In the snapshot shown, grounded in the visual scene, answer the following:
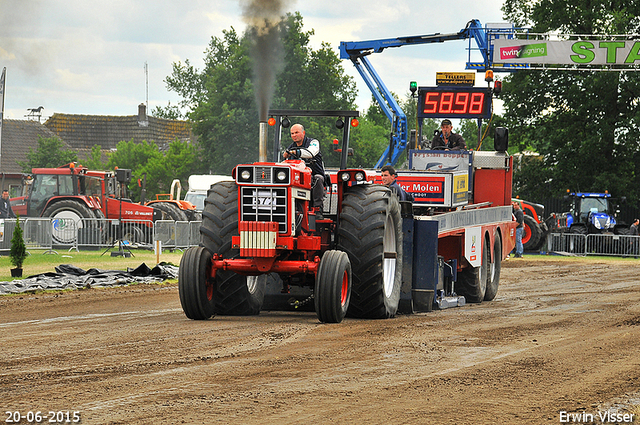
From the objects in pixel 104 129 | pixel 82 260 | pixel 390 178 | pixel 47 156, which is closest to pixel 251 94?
pixel 47 156

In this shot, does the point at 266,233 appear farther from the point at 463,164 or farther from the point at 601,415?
the point at 463,164

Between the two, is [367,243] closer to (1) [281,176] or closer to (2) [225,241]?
(1) [281,176]

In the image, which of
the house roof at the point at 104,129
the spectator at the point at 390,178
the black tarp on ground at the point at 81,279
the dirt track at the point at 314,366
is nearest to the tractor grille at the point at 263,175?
the dirt track at the point at 314,366

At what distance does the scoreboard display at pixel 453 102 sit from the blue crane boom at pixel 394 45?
3334mm

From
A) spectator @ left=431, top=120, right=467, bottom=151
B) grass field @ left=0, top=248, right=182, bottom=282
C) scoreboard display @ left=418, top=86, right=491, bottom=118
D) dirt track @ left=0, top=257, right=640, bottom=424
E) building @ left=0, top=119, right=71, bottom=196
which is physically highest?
building @ left=0, top=119, right=71, bottom=196

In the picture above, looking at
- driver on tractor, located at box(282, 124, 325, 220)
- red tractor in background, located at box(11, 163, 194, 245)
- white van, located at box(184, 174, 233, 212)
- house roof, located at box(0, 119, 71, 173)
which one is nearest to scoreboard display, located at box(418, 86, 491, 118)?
driver on tractor, located at box(282, 124, 325, 220)

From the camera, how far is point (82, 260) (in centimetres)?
2069

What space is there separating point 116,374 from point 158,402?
1.03 metres

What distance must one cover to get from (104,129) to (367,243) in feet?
196

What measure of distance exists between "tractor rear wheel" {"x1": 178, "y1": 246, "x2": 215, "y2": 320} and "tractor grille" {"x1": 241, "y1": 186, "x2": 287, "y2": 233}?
0.68 meters

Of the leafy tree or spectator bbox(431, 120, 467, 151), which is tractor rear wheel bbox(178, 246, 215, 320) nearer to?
spectator bbox(431, 120, 467, 151)

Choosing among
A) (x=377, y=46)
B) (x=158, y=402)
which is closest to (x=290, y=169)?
(x=158, y=402)

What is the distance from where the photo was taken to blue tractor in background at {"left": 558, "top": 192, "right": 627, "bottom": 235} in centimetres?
3319

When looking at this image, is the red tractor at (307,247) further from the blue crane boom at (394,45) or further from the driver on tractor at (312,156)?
the blue crane boom at (394,45)
